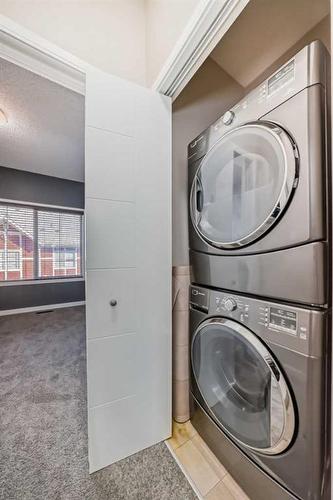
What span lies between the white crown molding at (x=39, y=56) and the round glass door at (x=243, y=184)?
2.29 feet

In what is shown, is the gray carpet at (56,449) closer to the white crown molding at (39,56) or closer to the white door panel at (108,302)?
the white door panel at (108,302)

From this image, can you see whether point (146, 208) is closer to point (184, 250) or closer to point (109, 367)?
point (184, 250)

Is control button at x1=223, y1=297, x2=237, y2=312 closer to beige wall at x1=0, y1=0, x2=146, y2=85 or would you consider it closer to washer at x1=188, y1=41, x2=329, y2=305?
washer at x1=188, y1=41, x2=329, y2=305

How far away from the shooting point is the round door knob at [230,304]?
0.79 meters

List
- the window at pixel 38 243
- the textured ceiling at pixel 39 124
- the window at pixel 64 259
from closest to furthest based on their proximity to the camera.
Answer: the textured ceiling at pixel 39 124
the window at pixel 38 243
the window at pixel 64 259

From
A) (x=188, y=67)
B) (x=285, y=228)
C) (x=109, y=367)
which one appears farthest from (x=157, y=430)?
(x=188, y=67)

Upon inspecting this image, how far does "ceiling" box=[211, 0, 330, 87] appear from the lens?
105cm

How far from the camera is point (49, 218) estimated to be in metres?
3.85

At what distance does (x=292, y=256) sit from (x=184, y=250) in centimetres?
65

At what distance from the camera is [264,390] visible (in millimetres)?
714

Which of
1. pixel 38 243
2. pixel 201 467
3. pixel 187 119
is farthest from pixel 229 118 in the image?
pixel 38 243

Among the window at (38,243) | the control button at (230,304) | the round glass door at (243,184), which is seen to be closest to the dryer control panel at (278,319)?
the control button at (230,304)

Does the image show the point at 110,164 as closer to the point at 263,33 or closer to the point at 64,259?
the point at 263,33

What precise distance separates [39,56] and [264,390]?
5.22 ft
